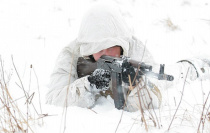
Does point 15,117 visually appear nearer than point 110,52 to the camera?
Yes

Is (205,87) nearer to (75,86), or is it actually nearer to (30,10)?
(75,86)

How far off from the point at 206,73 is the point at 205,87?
0.36m

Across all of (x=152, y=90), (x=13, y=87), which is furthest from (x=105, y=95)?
(x=13, y=87)

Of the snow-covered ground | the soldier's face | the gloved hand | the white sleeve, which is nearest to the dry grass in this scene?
the snow-covered ground

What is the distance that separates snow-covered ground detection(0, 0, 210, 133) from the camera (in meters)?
1.98

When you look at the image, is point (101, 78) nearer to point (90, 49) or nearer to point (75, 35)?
point (90, 49)

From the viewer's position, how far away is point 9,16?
176 inches

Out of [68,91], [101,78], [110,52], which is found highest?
[110,52]

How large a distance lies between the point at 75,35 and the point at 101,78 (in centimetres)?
230

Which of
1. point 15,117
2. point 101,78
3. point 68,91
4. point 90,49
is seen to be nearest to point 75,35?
point 90,49

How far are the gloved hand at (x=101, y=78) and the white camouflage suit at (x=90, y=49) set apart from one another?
102 millimetres

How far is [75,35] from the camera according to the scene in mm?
4109

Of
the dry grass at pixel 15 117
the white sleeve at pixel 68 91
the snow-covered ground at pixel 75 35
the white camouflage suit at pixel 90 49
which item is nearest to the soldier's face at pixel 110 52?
the white camouflage suit at pixel 90 49

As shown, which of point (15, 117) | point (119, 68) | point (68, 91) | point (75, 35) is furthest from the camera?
point (75, 35)
